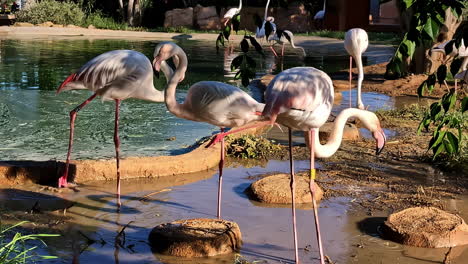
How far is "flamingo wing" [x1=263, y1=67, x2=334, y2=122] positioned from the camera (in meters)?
3.63

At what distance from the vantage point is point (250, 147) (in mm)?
6398

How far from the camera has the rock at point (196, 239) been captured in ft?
13.0

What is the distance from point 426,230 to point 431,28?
7.10 feet

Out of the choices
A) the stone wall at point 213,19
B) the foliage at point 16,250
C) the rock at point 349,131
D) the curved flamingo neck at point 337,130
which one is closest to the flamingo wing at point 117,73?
the foliage at point 16,250

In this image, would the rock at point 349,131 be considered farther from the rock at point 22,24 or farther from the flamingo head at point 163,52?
the rock at point 22,24

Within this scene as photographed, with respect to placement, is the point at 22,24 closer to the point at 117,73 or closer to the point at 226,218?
the point at 117,73

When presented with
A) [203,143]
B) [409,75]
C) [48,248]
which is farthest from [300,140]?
[409,75]

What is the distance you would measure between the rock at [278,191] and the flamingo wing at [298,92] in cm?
125

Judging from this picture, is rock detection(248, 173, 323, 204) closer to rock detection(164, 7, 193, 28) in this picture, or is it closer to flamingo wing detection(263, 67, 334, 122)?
flamingo wing detection(263, 67, 334, 122)

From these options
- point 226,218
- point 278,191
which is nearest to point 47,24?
point 278,191

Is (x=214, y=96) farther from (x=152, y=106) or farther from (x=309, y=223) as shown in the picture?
(x=152, y=106)

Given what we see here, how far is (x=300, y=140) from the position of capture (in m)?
7.05

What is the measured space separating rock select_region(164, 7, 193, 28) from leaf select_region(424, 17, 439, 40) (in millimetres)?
23513

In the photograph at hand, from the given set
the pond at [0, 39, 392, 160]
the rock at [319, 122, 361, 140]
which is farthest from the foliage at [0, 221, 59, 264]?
the rock at [319, 122, 361, 140]
